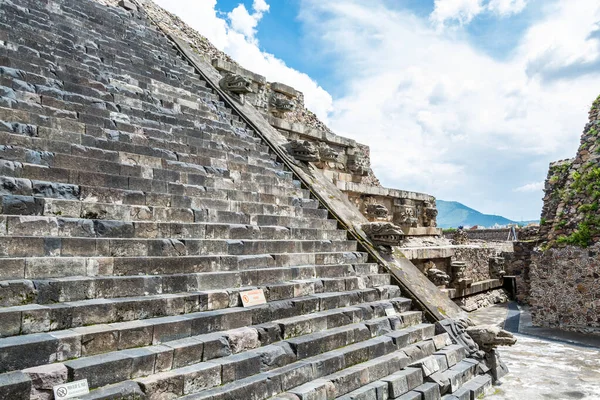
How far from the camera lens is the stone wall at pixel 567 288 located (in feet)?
34.5

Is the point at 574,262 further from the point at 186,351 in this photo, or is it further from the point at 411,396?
the point at 186,351

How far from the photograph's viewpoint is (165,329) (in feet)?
12.8

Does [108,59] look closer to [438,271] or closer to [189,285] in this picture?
[189,285]

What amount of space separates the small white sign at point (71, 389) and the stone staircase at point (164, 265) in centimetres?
7

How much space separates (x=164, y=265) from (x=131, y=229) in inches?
22.5

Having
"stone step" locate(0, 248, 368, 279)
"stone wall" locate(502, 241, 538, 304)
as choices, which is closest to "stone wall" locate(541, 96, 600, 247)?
"stone wall" locate(502, 241, 538, 304)

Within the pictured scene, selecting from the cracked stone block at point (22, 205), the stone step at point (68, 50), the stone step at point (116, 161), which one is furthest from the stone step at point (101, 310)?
the stone step at point (68, 50)

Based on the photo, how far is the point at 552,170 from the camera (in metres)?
19.0

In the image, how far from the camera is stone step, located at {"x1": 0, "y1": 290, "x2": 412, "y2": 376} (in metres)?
3.12

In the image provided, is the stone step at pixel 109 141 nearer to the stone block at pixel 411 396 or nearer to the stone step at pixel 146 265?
the stone step at pixel 146 265

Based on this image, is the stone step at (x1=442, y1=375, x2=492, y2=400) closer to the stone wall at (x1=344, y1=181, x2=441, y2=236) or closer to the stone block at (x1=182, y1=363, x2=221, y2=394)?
the stone block at (x1=182, y1=363, x2=221, y2=394)

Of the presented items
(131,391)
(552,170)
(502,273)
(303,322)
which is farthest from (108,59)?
(552,170)

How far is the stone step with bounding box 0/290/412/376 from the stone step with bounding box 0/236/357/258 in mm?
793

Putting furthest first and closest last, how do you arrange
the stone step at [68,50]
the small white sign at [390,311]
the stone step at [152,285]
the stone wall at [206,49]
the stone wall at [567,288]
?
the stone wall at [206,49] < the stone wall at [567,288] < the stone step at [68,50] < the small white sign at [390,311] < the stone step at [152,285]
